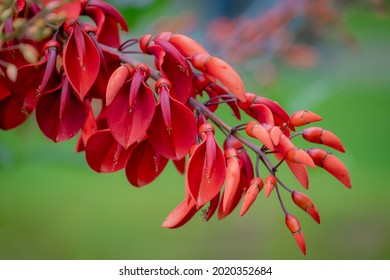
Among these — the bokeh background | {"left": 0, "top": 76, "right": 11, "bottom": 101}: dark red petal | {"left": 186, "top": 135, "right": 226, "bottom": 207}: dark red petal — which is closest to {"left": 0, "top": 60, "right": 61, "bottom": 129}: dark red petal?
{"left": 0, "top": 76, "right": 11, "bottom": 101}: dark red petal

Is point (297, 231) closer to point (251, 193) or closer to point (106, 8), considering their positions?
point (251, 193)

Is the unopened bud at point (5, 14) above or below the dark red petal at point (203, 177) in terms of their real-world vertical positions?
above

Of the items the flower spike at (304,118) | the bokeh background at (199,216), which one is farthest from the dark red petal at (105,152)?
the bokeh background at (199,216)

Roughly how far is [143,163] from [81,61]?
0.07m

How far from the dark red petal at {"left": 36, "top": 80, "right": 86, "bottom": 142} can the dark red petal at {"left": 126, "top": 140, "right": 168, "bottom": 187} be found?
4cm

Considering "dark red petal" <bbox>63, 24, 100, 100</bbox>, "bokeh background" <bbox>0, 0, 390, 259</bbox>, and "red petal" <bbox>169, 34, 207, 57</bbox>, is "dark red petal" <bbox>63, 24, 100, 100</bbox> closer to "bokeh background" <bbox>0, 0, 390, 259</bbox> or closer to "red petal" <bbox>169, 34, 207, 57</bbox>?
"red petal" <bbox>169, 34, 207, 57</bbox>

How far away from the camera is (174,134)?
0.37 m

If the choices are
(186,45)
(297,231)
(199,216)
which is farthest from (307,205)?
(199,216)

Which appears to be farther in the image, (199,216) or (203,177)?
(199,216)

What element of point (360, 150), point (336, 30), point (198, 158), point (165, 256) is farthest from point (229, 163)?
point (336, 30)

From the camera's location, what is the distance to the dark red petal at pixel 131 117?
14.2 inches

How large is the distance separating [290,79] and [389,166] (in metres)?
0.24

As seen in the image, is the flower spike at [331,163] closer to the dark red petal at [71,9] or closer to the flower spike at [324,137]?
the flower spike at [324,137]
